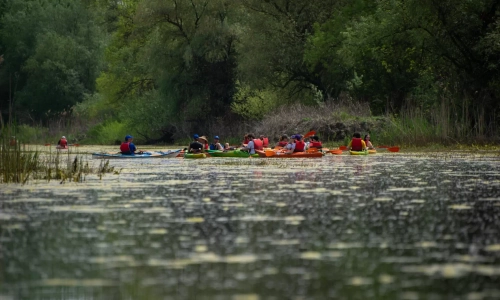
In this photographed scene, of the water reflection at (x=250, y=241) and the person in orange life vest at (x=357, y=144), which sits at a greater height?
the person in orange life vest at (x=357, y=144)

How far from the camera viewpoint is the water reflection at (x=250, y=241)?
6.95m

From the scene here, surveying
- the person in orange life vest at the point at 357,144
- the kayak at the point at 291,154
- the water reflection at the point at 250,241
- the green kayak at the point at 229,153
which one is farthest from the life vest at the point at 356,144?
the water reflection at the point at 250,241

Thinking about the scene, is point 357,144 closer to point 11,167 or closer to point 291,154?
point 291,154

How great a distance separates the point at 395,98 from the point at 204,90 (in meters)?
13.7

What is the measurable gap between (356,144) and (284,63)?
16406 millimetres

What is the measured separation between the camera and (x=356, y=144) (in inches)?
1289

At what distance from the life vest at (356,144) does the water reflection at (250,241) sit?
16.0m

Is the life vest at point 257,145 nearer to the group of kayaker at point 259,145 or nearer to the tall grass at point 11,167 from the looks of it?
the group of kayaker at point 259,145

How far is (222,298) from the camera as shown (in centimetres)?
651

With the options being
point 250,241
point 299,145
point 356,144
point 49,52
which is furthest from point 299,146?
point 49,52

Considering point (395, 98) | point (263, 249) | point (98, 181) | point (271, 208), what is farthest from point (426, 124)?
point (263, 249)

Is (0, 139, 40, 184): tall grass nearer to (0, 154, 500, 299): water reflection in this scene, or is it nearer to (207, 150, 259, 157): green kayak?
(0, 154, 500, 299): water reflection

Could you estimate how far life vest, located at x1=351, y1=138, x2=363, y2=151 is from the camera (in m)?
32.7

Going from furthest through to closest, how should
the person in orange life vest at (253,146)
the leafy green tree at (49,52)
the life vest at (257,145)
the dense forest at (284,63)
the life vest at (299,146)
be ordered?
the leafy green tree at (49,52) < the dense forest at (284,63) < the life vest at (257,145) < the person in orange life vest at (253,146) < the life vest at (299,146)
